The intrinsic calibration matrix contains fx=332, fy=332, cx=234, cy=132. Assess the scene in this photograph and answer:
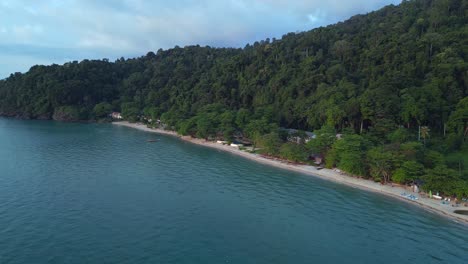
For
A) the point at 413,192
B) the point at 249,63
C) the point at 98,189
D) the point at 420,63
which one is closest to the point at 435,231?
the point at 413,192

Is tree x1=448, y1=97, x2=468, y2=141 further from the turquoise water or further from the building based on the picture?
the building

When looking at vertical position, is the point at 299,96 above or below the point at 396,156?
above

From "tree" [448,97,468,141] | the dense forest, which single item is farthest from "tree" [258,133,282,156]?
"tree" [448,97,468,141]

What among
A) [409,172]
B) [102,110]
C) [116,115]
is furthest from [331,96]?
[102,110]

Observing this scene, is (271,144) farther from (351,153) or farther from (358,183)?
(358,183)

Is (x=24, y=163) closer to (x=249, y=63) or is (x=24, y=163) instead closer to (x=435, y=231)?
(x=435, y=231)

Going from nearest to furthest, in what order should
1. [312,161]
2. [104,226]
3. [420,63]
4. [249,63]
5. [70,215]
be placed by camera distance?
[104,226] < [70,215] < [312,161] < [420,63] < [249,63]

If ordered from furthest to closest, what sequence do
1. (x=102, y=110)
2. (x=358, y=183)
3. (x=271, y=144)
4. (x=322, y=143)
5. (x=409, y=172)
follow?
(x=102, y=110) → (x=271, y=144) → (x=322, y=143) → (x=358, y=183) → (x=409, y=172)
